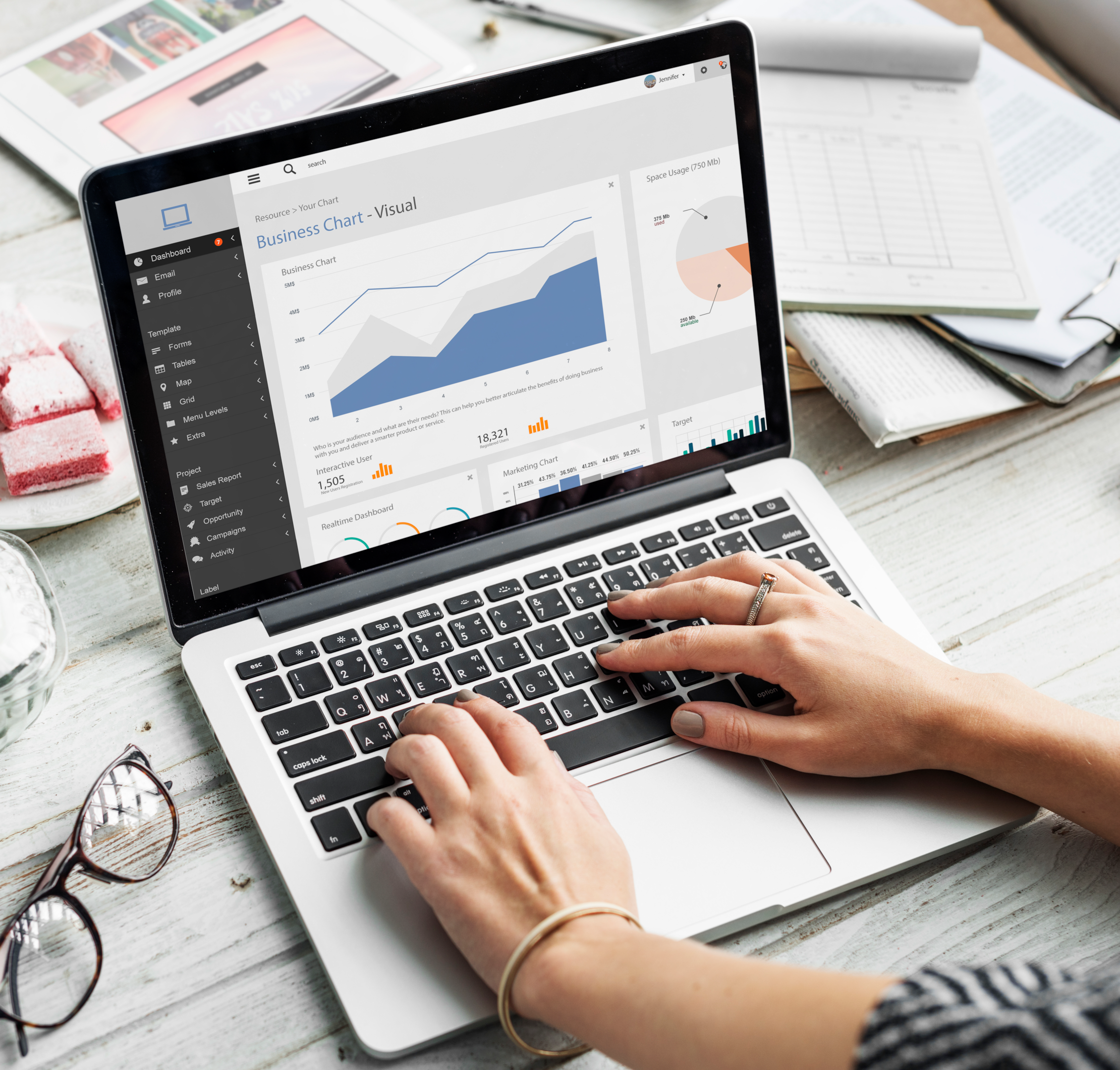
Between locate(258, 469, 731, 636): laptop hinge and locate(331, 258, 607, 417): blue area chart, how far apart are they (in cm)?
11

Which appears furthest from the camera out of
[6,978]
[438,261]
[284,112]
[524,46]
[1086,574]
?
[524,46]

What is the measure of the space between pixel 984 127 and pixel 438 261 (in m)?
0.62

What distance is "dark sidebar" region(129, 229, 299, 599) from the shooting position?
602mm

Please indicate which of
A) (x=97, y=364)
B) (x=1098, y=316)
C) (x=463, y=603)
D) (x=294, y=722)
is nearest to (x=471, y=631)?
(x=463, y=603)

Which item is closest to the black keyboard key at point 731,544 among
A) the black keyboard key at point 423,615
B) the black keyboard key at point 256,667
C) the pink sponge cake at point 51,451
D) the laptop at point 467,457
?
the laptop at point 467,457

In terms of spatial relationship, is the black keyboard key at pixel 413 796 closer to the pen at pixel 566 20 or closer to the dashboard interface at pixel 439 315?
the dashboard interface at pixel 439 315

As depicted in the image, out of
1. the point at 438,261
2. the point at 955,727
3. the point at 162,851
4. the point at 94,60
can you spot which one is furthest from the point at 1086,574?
the point at 94,60

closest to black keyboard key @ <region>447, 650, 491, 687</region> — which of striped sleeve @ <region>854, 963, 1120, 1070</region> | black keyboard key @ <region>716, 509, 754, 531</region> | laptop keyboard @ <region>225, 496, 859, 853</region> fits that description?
laptop keyboard @ <region>225, 496, 859, 853</region>

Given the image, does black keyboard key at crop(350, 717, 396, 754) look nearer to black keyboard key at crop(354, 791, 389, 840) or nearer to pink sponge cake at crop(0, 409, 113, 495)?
black keyboard key at crop(354, 791, 389, 840)

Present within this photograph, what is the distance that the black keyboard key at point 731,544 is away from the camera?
2.40 ft

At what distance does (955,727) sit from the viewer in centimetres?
61

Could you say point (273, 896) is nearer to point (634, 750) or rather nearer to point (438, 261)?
point (634, 750)

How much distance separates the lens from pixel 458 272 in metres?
0.65

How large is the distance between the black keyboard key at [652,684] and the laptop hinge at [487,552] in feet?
0.39
